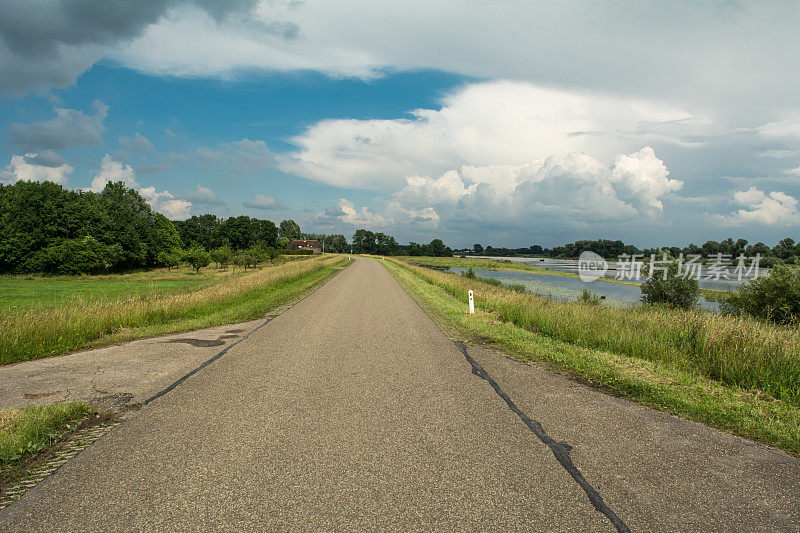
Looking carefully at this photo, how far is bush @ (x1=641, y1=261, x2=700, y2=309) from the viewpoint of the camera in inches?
982

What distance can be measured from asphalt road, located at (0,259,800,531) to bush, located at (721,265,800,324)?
1663cm

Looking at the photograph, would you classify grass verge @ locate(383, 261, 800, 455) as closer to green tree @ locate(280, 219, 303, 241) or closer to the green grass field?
the green grass field

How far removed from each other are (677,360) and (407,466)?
6.93 metres

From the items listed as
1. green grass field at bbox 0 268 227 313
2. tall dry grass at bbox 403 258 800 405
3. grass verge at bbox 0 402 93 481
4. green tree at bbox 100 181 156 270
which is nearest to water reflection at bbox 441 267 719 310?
tall dry grass at bbox 403 258 800 405

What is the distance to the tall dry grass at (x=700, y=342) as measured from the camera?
6.75 meters

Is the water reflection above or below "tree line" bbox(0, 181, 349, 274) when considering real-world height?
below

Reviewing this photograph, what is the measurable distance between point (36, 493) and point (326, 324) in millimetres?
8626

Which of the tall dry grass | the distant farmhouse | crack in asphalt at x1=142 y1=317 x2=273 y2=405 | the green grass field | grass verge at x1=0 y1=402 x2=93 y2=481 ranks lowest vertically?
the green grass field

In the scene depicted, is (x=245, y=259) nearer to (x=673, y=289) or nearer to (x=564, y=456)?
(x=673, y=289)

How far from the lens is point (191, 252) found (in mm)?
60344

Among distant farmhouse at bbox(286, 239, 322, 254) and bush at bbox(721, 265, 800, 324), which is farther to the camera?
distant farmhouse at bbox(286, 239, 322, 254)

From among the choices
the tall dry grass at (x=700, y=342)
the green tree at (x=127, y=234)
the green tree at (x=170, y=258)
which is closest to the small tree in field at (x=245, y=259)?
the green tree at (x=170, y=258)

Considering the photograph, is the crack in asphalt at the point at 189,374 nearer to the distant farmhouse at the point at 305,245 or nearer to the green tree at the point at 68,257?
the green tree at the point at 68,257

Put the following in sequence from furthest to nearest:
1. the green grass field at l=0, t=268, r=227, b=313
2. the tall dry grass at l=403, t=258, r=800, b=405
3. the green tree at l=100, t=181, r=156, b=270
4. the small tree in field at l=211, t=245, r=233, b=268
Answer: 1. the small tree in field at l=211, t=245, r=233, b=268
2. the green tree at l=100, t=181, r=156, b=270
3. the green grass field at l=0, t=268, r=227, b=313
4. the tall dry grass at l=403, t=258, r=800, b=405
